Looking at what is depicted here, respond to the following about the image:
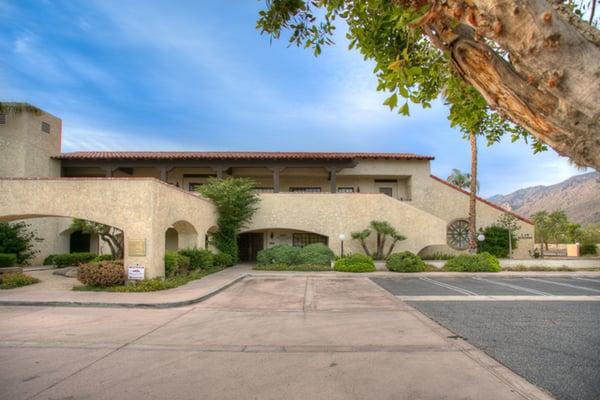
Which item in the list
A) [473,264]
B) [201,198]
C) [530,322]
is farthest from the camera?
[473,264]

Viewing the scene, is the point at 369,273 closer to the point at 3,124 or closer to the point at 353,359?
the point at 353,359

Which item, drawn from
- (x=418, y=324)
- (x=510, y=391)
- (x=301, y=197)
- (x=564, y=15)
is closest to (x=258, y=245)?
(x=301, y=197)

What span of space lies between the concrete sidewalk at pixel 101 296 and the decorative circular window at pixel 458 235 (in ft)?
58.8

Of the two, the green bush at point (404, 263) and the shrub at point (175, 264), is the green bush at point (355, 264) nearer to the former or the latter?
the green bush at point (404, 263)

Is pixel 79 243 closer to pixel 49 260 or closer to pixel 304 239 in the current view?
pixel 49 260

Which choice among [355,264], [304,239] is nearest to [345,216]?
[355,264]

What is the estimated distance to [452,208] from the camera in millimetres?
24578

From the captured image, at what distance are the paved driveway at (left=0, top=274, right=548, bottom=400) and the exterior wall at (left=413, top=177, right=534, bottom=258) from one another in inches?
659

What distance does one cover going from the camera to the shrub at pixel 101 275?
39.6 ft

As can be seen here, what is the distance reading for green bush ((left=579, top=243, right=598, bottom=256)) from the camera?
32094mm

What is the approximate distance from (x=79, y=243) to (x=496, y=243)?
2929 centimetres

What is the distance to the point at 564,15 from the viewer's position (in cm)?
219

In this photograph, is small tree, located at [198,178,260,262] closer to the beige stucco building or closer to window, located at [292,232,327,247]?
the beige stucco building

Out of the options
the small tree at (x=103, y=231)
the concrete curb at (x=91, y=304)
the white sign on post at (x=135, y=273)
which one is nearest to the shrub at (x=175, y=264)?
the white sign on post at (x=135, y=273)
